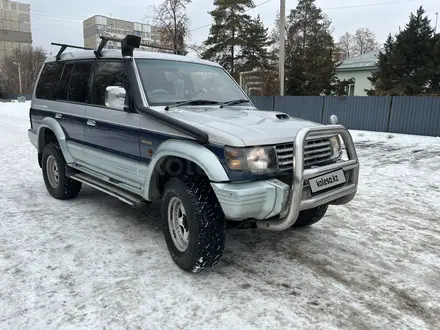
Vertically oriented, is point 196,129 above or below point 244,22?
below

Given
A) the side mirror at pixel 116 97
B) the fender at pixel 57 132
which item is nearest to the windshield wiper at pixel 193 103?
the side mirror at pixel 116 97

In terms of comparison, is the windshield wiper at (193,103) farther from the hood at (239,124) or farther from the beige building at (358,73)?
the beige building at (358,73)

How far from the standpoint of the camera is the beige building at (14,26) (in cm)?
9908

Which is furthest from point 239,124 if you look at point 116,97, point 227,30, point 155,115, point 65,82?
point 227,30

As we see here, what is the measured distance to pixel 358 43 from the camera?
211 ft

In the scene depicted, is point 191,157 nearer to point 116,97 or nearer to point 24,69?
point 116,97

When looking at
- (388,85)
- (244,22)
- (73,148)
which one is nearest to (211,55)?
(244,22)

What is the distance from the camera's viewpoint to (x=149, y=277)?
3.26m

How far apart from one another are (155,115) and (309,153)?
148 centimetres

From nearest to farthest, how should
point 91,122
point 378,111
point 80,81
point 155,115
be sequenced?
point 155,115
point 91,122
point 80,81
point 378,111

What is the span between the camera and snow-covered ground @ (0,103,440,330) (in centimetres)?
270

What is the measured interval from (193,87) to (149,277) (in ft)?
7.29

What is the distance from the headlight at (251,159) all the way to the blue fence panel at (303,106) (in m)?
14.5

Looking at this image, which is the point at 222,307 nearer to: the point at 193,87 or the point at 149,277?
the point at 149,277
